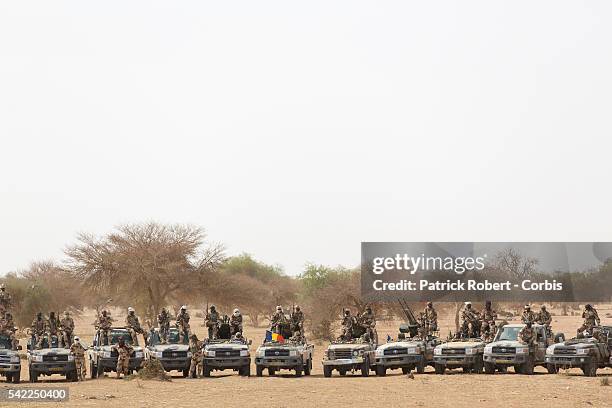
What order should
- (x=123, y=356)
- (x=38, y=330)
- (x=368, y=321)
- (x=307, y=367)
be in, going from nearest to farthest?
1. (x=38, y=330)
2. (x=123, y=356)
3. (x=307, y=367)
4. (x=368, y=321)

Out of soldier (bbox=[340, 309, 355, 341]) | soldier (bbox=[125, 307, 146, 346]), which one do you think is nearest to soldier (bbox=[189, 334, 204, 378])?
soldier (bbox=[125, 307, 146, 346])

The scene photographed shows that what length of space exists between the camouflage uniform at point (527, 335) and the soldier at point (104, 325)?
11977 mm

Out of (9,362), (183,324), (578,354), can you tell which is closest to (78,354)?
(9,362)

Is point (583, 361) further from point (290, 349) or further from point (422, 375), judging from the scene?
point (290, 349)

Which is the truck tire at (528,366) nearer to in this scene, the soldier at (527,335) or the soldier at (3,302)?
the soldier at (527,335)

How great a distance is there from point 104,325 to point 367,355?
774 centimetres

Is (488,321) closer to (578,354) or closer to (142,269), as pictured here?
(578,354)

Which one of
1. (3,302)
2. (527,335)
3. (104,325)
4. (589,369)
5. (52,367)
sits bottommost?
(589,369)

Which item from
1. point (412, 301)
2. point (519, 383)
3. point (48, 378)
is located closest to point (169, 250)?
point (412, 301)

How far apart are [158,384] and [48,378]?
5641mm

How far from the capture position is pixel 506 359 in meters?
32.2

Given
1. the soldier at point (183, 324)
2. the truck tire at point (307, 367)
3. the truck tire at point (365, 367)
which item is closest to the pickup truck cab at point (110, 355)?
the soldier at point (183, 324)

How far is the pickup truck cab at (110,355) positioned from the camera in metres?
33.3

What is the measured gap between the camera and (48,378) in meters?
34.6
